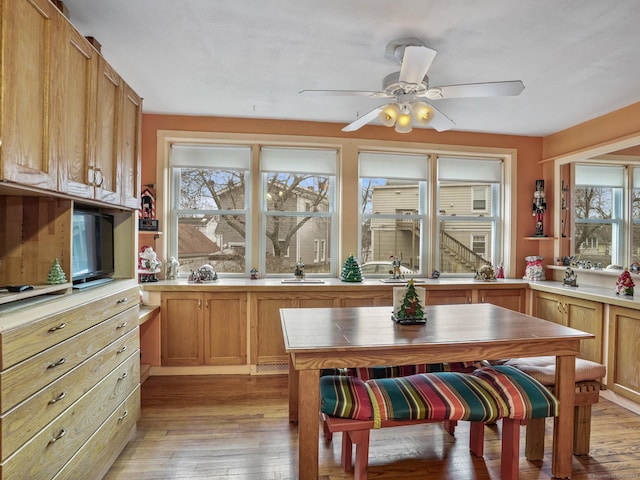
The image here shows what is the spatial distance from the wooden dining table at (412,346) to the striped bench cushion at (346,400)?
3.3 inches

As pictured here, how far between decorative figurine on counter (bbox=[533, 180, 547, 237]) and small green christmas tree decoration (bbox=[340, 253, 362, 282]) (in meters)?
2.22

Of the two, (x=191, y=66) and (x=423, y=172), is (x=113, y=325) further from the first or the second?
(x=423, y=172)

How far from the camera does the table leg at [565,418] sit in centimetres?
196

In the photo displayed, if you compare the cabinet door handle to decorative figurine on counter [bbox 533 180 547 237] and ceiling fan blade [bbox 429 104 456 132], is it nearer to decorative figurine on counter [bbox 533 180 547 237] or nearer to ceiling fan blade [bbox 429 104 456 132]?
ceiling fan blade [bbox 429 104 456 132]

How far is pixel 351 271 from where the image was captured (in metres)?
3.68

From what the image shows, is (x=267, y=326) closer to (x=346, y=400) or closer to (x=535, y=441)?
(x=346, y=400)

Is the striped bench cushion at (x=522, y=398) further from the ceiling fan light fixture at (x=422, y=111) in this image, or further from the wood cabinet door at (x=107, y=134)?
the wood cabinet door at (x=107, y=134)

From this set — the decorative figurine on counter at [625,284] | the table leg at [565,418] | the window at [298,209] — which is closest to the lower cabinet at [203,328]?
the window at [298,209]

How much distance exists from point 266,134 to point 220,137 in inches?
18.9

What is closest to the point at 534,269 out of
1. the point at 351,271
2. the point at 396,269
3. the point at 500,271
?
the point at 500,271

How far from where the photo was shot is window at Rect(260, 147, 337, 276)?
388 cm

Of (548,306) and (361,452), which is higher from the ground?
(548,306)

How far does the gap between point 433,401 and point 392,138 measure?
295 cm

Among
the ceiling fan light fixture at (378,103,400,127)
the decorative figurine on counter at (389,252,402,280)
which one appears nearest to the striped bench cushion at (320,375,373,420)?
the ceiling fan light fixture at (378,103,400,127)
